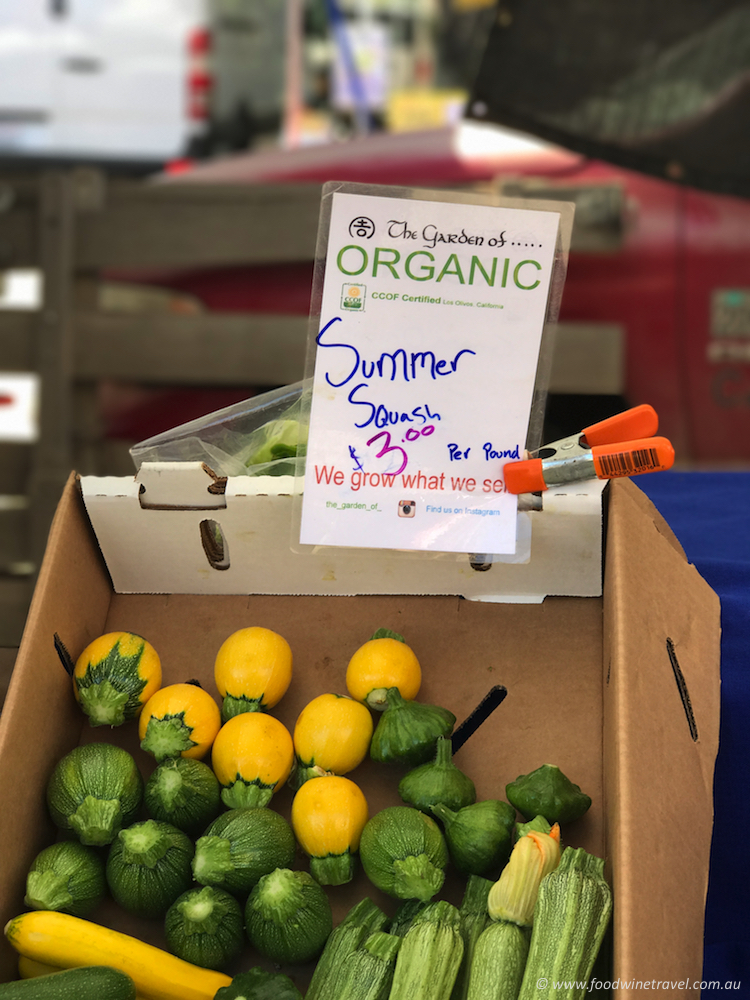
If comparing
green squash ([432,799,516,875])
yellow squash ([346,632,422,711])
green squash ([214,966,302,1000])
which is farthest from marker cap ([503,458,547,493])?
green squash ([214,966,302,1000])

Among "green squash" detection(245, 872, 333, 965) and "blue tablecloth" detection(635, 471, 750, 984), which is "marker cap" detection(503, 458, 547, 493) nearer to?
"blue tablecloth" detection(635, 471, 750, 984)

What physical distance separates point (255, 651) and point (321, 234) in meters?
0.46

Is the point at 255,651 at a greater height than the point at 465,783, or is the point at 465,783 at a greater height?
the point at 255,651

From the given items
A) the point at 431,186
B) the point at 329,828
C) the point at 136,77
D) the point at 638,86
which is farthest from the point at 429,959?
the point at 136,77

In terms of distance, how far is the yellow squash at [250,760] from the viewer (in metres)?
0.97

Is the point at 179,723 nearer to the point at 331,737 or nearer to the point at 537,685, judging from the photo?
the point at 331,737

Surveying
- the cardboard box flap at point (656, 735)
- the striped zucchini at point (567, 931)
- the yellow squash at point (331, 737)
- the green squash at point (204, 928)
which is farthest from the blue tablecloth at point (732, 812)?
the green squash at point (204, 928)

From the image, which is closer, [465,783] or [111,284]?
[465,783]

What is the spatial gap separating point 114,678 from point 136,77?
688cm

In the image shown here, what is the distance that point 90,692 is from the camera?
1035 mm

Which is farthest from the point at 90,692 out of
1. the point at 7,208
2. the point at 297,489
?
the point at 7,208

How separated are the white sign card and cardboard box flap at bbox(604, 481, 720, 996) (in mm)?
148

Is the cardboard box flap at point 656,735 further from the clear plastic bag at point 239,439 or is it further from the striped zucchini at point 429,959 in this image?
the clear plastic bag at point 239,439

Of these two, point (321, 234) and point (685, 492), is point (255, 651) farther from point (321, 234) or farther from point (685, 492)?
point (685, 492)
